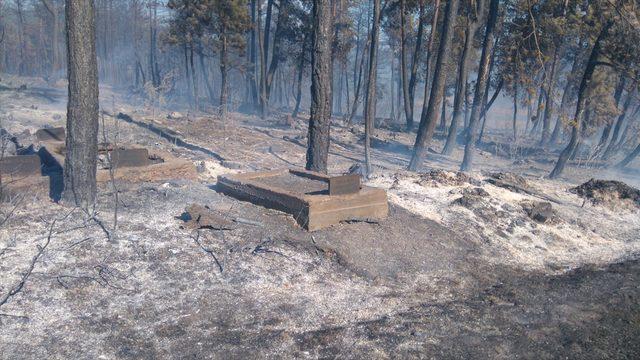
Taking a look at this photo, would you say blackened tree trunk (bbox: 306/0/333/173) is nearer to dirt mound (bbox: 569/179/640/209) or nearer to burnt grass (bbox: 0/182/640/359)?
burnt grass (bbox: 0/182/640/359)

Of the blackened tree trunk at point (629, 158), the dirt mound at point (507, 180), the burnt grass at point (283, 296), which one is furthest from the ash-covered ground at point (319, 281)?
the blackened tree trunk at point (629, 158)

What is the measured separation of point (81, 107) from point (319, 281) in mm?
3626

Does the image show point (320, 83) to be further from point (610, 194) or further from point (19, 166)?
point (610, 194)

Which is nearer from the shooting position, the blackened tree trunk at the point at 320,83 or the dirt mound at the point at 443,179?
the blackened tree trunk at the point at 320,83

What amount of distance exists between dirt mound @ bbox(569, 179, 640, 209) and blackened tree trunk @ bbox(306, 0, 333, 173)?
5.55m

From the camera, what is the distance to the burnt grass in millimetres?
3986

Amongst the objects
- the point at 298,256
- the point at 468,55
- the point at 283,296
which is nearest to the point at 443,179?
the point at 298,256

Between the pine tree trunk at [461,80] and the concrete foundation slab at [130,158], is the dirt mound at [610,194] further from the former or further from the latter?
the concrete foundation slab at [130,158]

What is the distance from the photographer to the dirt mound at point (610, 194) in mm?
9547

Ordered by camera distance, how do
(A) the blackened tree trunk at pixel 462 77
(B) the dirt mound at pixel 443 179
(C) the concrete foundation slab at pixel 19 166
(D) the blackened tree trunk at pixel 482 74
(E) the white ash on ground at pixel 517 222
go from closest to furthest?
1. (C) the concrete foundation slab at pixel 19 166
2. (E) the white ash on ground at pixel 517 222
3. (B) the dirt mound at pixel 443 179
4. (D) the blackened tree trunk at pixel 482 74
5. (A) the blackened tree trunk at pixel 462 77

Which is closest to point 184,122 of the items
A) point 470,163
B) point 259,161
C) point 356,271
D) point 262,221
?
point 259,161

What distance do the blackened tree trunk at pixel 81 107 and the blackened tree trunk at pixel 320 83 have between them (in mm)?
3455

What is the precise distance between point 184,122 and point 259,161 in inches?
228

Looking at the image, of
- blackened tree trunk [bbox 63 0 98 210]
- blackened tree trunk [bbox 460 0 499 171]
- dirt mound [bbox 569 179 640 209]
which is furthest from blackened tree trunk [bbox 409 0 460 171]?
blackened tree trunk [bbox 63 0 98 210]
